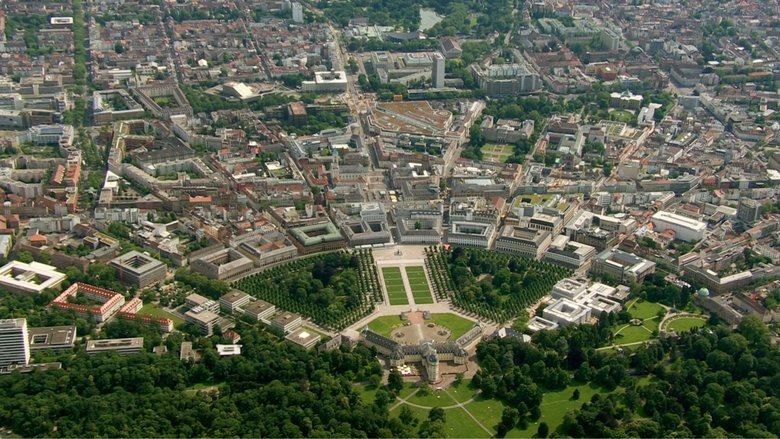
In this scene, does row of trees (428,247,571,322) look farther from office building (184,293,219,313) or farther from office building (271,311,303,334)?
office building (184,293,219,313)

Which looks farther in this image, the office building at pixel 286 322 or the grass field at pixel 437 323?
the grass field at pixel 437 323

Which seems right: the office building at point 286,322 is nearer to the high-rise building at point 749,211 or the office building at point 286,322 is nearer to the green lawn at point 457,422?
the green lawn at point 457,422

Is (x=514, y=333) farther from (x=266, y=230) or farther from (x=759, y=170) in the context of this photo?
(x=759, y=170)

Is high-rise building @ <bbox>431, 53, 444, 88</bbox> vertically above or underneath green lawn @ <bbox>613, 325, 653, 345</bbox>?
above

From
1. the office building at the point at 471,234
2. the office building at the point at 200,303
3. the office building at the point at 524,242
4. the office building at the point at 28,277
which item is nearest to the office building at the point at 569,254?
the office building at the point at 524,242

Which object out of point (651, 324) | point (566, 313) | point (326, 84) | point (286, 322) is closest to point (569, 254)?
point (566, 313)

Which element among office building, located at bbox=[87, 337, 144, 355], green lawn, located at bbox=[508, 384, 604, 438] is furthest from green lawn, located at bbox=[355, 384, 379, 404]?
office building, located at bbox=[87, 337, 144, 355]

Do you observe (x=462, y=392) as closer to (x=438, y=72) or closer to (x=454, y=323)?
(x=454, y=323)
